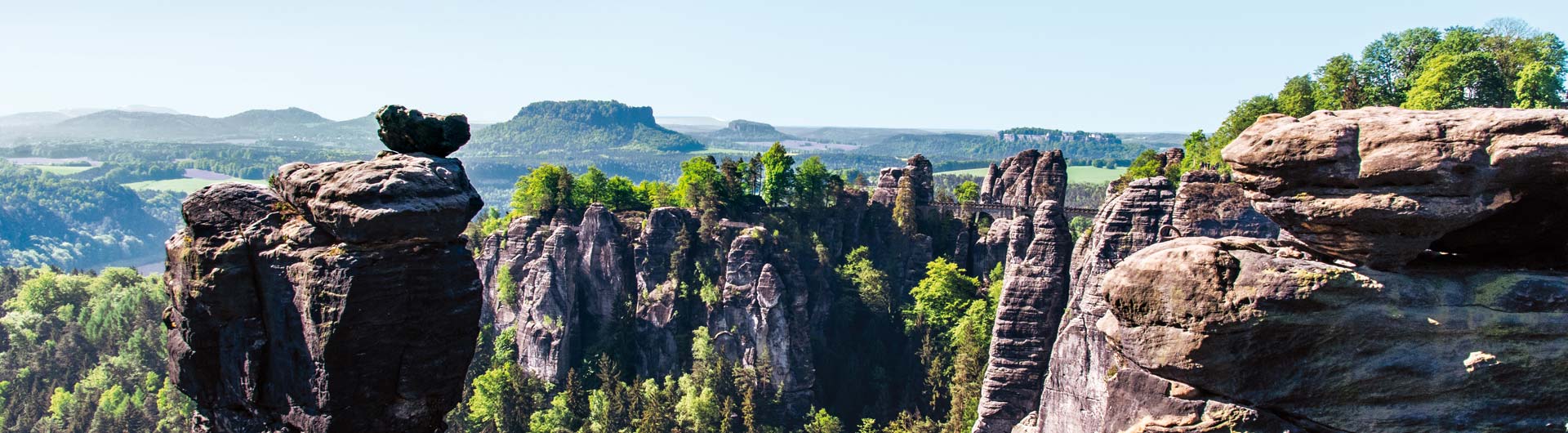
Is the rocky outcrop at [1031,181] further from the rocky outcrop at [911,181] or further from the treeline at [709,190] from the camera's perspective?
the treeline at [709,190]

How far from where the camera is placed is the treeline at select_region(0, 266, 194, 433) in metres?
68.1

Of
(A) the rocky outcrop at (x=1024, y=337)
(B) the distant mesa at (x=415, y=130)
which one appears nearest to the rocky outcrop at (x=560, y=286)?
(A) the rocky outcrop at (x=1024, y=337)

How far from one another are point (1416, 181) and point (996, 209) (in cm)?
5280

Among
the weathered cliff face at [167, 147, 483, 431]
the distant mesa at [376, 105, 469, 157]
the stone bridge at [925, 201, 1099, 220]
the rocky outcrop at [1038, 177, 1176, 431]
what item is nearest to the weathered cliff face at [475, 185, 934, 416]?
the stone bridge at [925, 201, 1099, 220]

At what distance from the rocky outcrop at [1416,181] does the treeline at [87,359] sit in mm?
71977

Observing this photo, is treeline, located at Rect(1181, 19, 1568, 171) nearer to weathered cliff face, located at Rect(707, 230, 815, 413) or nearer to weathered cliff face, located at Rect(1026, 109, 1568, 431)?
weathered cliff face, located at Rect(707, 230, 815, 413)

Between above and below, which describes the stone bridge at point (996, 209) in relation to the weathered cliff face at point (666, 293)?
above

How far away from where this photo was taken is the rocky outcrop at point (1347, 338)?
1159 centimetres

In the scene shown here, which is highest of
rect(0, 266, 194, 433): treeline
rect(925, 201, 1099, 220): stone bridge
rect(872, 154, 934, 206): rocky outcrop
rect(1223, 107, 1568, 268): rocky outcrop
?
rect(1223, 107, 1568, 268): rocky outcrop

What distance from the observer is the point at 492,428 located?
5222 centimetres

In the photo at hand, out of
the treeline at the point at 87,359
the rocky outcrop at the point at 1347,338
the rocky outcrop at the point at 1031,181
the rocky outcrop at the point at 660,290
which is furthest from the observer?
the treeline at the point at 87,359

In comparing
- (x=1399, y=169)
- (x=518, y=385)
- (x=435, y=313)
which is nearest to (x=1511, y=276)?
(x=1399, y=169)

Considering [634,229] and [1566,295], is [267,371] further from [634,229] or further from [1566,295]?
[634,229]

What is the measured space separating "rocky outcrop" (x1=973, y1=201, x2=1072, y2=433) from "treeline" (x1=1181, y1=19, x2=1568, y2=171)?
15298 millimetres
